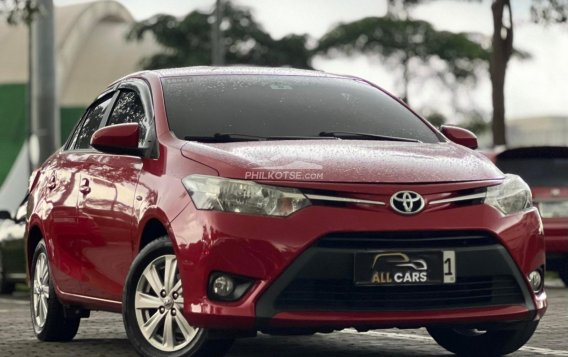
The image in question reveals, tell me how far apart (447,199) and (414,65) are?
5156cm

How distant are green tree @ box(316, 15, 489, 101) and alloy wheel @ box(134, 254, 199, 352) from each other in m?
50.2

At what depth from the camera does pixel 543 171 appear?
644 inches

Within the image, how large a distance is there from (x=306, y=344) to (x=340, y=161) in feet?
6.87

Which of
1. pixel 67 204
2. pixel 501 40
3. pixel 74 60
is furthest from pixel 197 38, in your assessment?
pixel 67 204

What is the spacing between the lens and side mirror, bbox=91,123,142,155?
8.17m

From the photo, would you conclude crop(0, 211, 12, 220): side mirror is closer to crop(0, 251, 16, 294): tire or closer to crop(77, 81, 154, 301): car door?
crop(0, 251, 16, 294): tire

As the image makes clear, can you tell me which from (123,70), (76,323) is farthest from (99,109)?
(123,70)

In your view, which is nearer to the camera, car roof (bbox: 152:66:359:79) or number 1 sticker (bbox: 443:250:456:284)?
number 1 sticker (bbox: 443:250:456:284)

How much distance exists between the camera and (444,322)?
24.0 feet

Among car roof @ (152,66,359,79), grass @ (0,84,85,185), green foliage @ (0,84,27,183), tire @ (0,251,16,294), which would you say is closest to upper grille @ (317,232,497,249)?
car roof @ (152,66,359,79)

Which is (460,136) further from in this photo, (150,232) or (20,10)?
(20,10)

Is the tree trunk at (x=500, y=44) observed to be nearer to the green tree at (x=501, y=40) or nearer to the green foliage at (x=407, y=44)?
the green tree at (x=501, y=40)

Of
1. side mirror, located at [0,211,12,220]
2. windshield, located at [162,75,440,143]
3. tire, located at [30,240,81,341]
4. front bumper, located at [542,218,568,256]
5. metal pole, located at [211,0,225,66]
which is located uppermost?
windshield, located at [162,75,440,143]

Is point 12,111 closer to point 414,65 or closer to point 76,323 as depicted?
point 414,65
